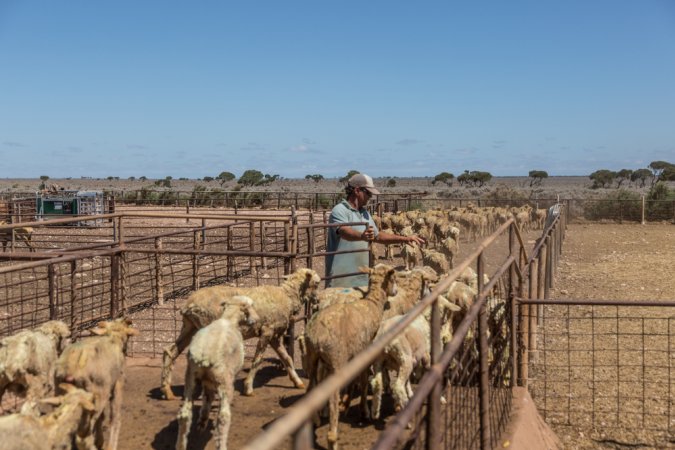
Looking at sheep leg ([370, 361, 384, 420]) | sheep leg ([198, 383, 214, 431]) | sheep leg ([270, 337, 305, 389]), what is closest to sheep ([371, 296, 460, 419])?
sheep leg ([370, 361, 384, 420])

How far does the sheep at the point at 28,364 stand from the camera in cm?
427

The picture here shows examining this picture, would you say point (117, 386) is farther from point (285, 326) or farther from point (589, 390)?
point (589, 390)

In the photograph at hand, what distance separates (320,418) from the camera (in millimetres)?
5012

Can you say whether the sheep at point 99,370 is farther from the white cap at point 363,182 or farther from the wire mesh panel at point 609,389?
the wire mesh panel at point 609,389

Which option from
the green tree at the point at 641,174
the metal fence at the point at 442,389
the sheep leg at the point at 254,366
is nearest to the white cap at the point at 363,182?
the metal fence at the point at 442,389

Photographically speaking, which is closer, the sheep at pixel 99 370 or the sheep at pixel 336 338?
the sheep at pixel 99 370

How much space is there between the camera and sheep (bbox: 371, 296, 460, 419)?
4.50 meters

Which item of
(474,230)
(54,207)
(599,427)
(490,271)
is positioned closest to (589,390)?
(599,427)

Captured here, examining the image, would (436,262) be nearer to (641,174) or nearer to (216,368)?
(216,368)

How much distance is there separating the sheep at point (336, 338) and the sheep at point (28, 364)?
1.65m

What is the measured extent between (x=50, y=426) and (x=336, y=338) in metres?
1.83

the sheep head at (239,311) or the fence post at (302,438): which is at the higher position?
the fence post at (302,438)

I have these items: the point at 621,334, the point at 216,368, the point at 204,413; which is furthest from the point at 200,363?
the point at 621,334

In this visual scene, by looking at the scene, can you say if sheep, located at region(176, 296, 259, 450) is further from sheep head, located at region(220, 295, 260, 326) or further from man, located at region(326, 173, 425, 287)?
man, located at region(326, 173, 425, 287)
